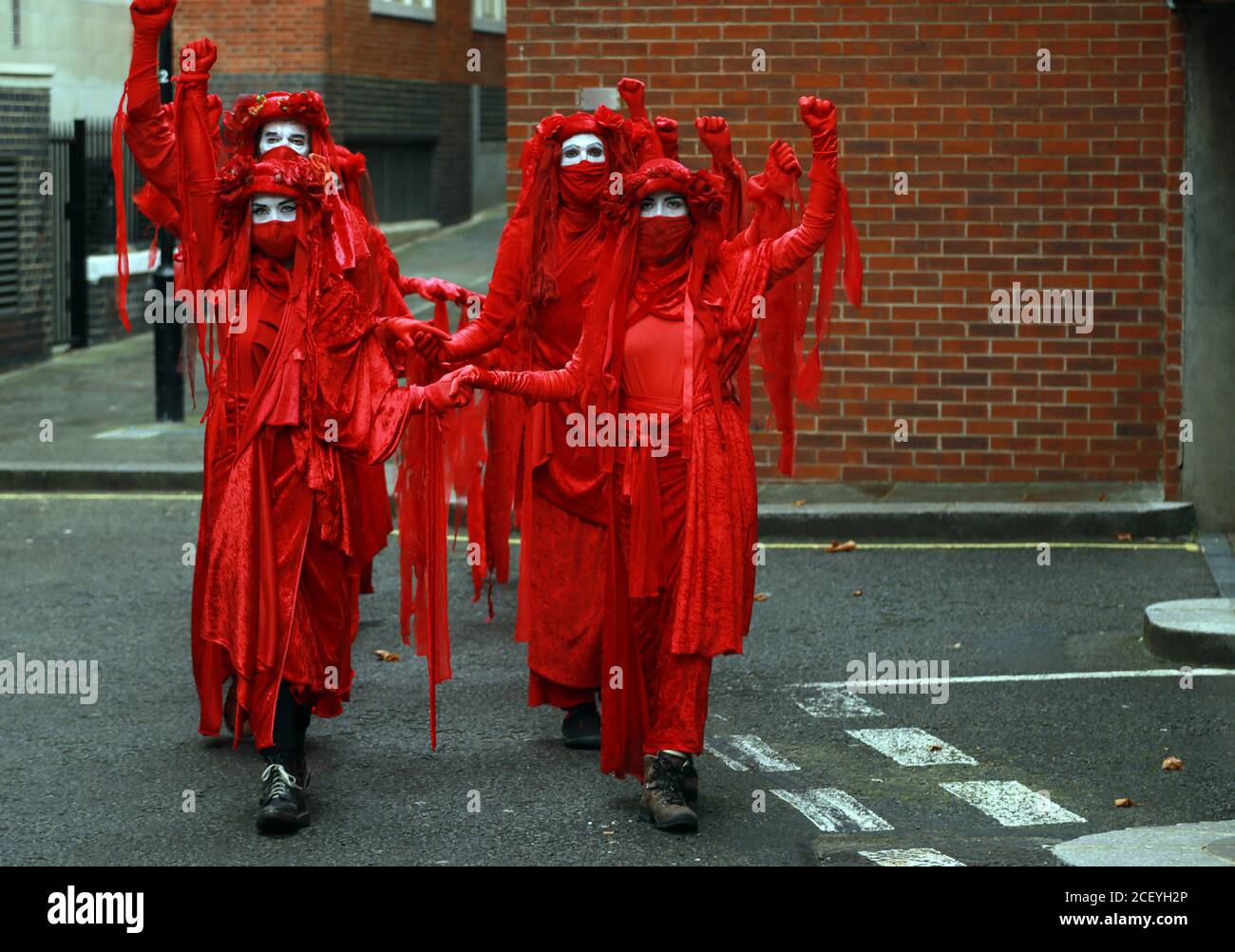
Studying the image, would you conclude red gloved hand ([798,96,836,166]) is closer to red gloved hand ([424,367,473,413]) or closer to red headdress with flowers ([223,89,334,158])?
red gloved hand ([424,367,473,413])

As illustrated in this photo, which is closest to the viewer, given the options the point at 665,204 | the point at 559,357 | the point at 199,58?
the point at 665,204

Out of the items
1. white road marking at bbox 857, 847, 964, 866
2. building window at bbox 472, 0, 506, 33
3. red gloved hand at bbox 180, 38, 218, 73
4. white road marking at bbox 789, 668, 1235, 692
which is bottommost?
white road marking at bbox 857, 847, 964, 866

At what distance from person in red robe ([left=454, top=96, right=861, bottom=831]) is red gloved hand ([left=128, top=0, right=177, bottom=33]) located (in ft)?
5.08

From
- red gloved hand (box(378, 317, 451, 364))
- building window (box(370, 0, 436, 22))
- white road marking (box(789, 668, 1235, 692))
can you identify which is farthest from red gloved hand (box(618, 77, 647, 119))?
building window (box(370, 0, 436, 22))

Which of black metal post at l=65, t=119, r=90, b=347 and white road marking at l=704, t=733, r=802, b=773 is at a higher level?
black metal post at l=65, t=119, r=90, b=347

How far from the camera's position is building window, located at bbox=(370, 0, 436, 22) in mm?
24016

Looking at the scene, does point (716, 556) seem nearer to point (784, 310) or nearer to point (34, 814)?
point (784, 310)

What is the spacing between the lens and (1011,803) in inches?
260

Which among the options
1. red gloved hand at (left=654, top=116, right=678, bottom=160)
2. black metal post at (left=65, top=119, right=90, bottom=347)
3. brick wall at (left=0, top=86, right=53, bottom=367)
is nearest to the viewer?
red gloved hand at (left=654, top=116, right=678, bottom=160)

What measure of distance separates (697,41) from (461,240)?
1306cm

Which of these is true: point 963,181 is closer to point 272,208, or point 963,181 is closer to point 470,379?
point 470,379

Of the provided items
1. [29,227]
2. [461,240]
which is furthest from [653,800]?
[461,240]

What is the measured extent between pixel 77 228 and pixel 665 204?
1358 cm

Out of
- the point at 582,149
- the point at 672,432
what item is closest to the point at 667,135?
the point at 582,149
